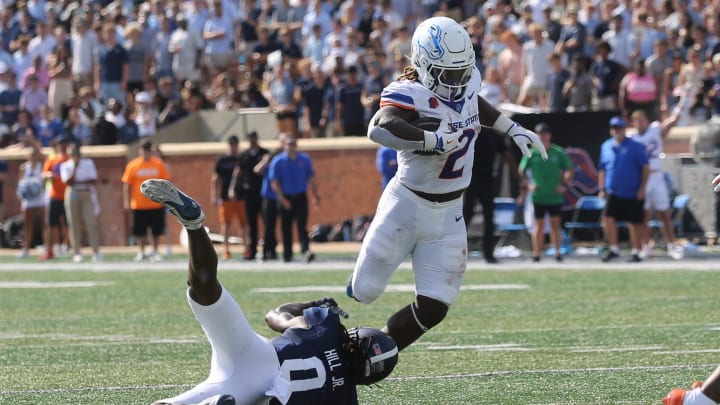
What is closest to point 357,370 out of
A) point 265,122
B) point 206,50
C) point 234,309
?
point 234,309

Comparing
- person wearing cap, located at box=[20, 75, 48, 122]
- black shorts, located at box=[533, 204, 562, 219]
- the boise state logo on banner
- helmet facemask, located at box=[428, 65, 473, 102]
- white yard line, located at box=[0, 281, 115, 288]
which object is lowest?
white yard line, located at box=[0, 281, 115, 288]

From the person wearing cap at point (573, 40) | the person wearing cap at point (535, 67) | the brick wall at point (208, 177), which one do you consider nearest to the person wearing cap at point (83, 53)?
the brick wall at point (208, 177)

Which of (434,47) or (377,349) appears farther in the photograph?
(434,47)

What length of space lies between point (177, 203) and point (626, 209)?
11.7 meters

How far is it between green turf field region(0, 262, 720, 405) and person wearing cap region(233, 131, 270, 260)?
2.69m

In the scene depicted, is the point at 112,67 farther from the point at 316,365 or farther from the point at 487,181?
the point at 316,365

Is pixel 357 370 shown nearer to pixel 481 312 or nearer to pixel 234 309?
pixel 234 309

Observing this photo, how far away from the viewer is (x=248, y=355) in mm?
5285

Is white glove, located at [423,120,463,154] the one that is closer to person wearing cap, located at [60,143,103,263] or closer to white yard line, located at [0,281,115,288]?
white yard line, located at [0,281,115,288]

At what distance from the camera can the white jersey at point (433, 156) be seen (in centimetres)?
687

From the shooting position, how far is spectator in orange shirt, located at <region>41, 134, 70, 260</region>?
18797 mm

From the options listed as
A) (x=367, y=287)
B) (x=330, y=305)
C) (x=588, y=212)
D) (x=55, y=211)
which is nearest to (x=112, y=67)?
(x=55, y=211)

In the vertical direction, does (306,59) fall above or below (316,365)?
above

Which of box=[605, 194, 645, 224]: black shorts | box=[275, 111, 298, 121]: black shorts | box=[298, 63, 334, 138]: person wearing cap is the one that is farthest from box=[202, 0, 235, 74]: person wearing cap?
box=[605, 194, 645, 224]: black shorts
